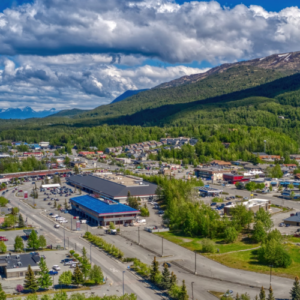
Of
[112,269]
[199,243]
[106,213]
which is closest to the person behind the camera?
[112,269]

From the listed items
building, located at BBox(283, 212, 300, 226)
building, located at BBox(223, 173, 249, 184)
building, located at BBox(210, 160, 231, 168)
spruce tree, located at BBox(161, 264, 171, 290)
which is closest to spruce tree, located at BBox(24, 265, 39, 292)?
spruce tree, located at BBox(161, 264, 171, 290)

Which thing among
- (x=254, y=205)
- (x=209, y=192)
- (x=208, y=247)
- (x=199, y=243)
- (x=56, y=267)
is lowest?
(x=56, y=267)

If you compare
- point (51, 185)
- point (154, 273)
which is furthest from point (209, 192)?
point (154, 273)

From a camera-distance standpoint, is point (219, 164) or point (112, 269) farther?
point (219, 164)

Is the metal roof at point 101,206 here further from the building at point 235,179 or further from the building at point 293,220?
the building at point 235,179

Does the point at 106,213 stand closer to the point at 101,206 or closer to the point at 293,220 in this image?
the point at 101,206

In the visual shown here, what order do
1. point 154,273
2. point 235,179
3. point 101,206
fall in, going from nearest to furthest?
point 154,273
point 101,206
point 235,179
